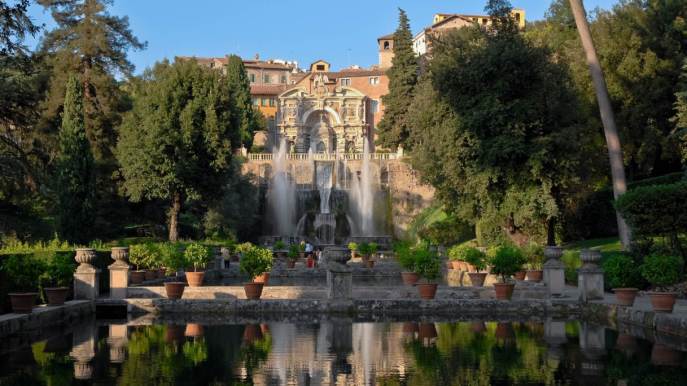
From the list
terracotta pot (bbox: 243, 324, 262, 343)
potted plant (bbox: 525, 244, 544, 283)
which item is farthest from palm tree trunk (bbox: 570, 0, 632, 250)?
terracotta pot (bbox: 243, 324, 262, 343)

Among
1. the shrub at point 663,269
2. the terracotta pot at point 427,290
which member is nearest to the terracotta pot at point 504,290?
the terracotta pot at point 427,290

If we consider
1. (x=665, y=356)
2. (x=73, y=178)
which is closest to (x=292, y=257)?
(x=73, y=178)

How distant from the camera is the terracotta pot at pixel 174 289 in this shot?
61.9ft

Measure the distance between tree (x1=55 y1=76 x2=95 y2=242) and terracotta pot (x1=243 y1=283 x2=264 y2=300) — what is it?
46.5 feet

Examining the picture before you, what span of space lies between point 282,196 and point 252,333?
45690 millimetres

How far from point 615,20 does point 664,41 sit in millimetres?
2541

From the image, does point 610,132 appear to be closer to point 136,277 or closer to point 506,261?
point 506,261

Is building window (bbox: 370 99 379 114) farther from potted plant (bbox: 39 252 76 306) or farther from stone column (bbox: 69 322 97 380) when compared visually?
stone column (bbox: 69 322 97 380)

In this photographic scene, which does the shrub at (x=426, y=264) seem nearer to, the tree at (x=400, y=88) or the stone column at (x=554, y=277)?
the stone column at (x=554, y=277)

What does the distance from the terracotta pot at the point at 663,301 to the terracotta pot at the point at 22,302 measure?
1257 centimetres

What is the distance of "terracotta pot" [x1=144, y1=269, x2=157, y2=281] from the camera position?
24.6 metres

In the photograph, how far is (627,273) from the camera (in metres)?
17.5

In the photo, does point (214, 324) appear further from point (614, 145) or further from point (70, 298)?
point (614, 145)

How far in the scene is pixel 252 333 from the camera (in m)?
14.9
